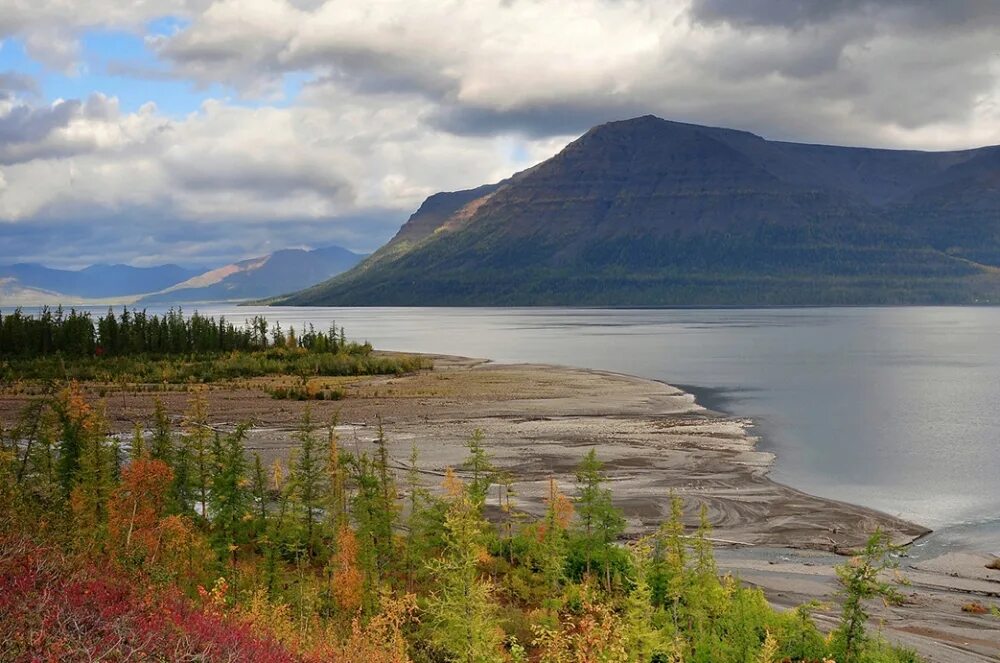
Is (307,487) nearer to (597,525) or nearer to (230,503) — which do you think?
(230,503)

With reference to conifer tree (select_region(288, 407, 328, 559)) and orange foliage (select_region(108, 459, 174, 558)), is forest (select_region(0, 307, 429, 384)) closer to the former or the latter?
orange foliage (select_region(108, 459, 174, 558))

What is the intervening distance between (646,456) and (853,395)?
38.0 metres

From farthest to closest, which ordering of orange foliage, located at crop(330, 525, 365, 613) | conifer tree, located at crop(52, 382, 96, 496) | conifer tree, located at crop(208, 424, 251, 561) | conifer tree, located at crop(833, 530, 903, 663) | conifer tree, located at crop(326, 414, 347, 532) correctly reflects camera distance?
conifer tree, located at crop(52, 382, 96, 496) < conifer tree, located at crop(326, 414, 347, 532) < conifer tree, located at crop(208, 424, 251, 561) < orange foliage, located at crop(330, 525, 365, 613) < conifer tree, located at crop(833, 530, 903, 663)

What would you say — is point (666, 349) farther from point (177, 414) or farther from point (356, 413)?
point (177, 414)

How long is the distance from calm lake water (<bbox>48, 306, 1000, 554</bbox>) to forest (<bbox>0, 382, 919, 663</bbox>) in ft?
44.3

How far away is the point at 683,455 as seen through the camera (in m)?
48.0

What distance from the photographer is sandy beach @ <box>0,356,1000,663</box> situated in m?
25.8

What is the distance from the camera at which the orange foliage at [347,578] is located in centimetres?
2152

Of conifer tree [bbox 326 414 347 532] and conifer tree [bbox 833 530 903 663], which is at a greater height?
conifer tree [bbox 326 414 347 532]

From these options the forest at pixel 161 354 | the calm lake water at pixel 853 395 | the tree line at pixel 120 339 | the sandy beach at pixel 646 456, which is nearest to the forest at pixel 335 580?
the sandy beach at pixel 646 456

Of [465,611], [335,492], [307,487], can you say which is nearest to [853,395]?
[335,492]

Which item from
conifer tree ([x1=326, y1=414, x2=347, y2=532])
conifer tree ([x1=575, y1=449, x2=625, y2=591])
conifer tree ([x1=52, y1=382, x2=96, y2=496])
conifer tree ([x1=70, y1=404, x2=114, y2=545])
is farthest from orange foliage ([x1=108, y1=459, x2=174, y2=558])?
conifer tree ([x1=575, y1=449, x2=625, y2=591])

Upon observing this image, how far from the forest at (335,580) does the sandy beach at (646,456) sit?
2.19 m

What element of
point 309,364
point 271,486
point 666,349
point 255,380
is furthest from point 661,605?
point 666,349
